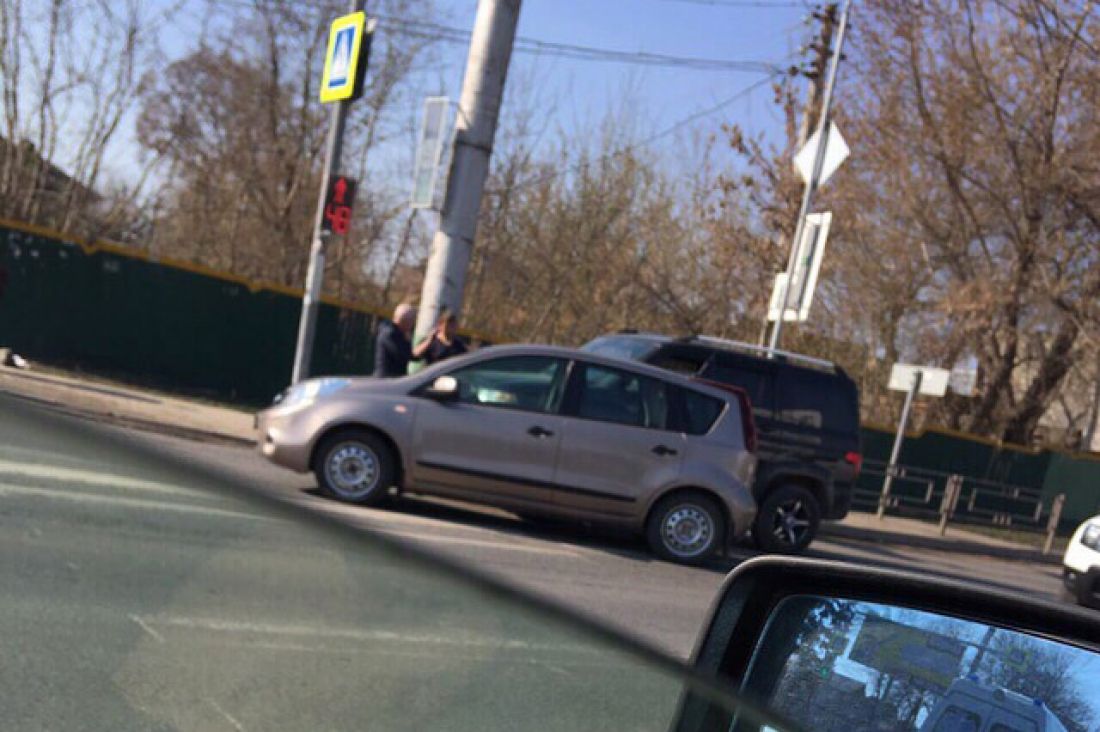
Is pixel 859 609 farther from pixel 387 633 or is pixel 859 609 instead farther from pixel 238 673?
pixel 238 673

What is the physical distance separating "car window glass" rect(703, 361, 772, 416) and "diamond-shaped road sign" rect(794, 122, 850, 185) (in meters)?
5.54

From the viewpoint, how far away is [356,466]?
905 cm

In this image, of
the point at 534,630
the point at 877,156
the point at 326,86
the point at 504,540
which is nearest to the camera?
the point at 534,630

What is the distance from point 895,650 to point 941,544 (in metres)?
16.2

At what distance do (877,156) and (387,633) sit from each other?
2449cm

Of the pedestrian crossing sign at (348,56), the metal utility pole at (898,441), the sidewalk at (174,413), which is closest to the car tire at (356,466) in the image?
the sidewalk at (174,413)

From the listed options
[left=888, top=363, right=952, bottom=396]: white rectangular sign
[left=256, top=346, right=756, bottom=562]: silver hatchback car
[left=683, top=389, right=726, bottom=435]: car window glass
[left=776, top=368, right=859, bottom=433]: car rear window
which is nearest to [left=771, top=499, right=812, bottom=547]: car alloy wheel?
[left=776, top=368, right=859, bottom=433]: car rear window

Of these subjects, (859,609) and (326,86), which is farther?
(326,86)

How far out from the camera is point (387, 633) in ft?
3.68

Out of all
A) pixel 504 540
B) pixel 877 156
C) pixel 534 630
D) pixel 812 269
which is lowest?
pixel 504 540

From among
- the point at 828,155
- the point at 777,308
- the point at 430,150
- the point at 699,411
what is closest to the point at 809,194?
A: the point at 828,155

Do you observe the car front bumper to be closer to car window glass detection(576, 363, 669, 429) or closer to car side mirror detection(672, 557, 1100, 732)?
car window glass detection(576, 363, 669, 429)

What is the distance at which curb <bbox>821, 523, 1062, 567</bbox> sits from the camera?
1548 centimetres

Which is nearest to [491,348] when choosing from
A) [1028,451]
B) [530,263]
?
[530,263]
